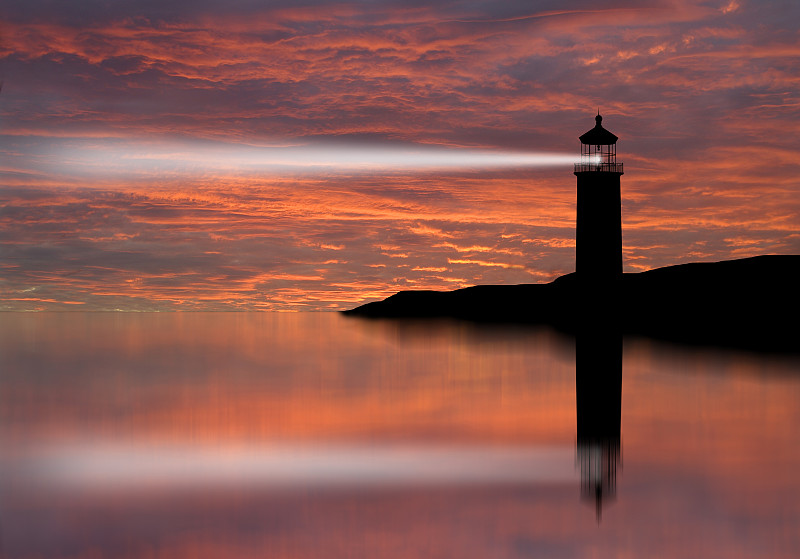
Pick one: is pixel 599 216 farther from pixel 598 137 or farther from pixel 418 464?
pixel 418 464

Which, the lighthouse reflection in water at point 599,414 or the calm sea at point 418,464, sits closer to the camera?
the calm sea at point 418,464

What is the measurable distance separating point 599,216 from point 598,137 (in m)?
3.84

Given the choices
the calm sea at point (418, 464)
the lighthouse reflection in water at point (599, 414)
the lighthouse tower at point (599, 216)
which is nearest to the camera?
the calm sea at point (418, 464)

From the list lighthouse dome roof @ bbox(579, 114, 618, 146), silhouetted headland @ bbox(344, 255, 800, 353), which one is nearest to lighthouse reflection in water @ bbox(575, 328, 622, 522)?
silhouetted headland @ bbox(344, 255, 800, 353)

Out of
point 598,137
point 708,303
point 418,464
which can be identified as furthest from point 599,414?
point 708,303

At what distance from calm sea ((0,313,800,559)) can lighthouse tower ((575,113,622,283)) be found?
480 centimetres

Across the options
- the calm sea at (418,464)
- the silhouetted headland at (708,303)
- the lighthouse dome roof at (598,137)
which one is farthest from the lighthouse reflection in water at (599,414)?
the lighthouse dome roof at (598,137)

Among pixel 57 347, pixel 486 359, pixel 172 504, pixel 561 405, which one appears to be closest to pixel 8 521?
pixel 172 504

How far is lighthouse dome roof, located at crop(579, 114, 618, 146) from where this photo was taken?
134 feet

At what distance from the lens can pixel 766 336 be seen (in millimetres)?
44906

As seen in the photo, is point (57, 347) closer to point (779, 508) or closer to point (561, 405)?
point (561, 405)

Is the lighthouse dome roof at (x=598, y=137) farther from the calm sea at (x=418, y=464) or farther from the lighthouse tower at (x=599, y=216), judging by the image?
the calm sea at (x=418, y=464)

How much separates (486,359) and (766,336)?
50.7ft

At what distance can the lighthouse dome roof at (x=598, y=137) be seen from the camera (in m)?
40.8
